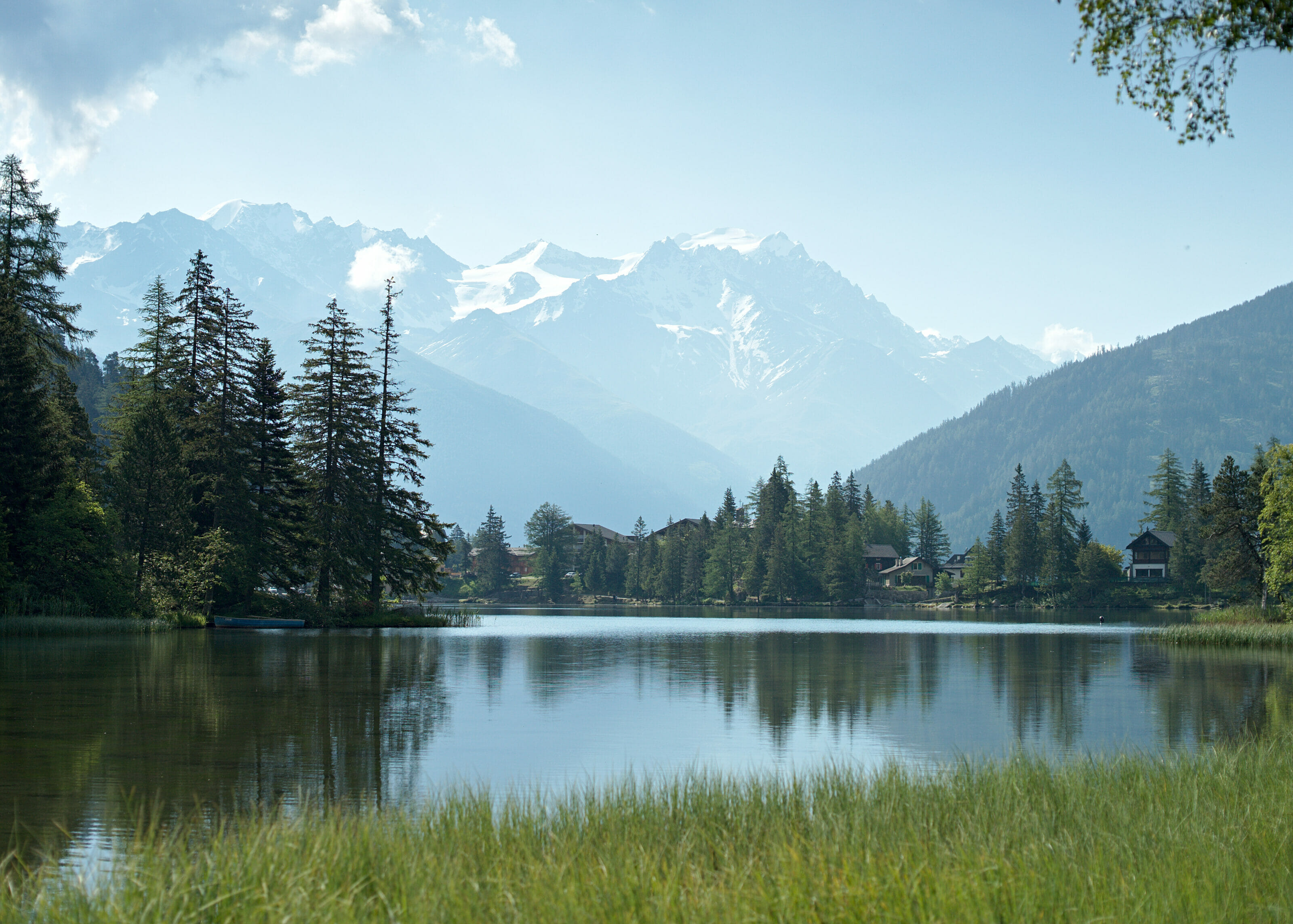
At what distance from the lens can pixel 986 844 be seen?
8.98 m

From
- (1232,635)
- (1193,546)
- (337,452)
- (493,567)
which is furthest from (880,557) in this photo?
(337,452)

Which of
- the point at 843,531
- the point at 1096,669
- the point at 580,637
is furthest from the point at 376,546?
the point at 843,531

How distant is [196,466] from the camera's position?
192 feet

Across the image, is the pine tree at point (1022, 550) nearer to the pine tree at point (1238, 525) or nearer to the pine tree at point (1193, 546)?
the pine tree at point (1193, 546)

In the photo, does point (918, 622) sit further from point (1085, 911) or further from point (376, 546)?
point (1085, 911)

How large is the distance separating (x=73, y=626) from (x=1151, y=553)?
149 metres

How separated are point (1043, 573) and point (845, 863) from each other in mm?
135909

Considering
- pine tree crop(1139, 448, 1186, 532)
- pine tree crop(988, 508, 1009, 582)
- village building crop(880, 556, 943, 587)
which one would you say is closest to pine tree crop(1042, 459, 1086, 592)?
pine tree crop(988, 508, 1009, 582)

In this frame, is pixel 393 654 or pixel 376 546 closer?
pixel 393 654

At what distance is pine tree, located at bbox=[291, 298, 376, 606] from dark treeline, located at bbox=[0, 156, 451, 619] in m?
0.11

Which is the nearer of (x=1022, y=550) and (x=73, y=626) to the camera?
(x=73, y=626)

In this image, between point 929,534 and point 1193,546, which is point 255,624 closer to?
point 1193,546

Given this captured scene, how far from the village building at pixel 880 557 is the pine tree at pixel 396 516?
118 m

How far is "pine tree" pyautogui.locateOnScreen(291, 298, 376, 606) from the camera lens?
58.8 metres
